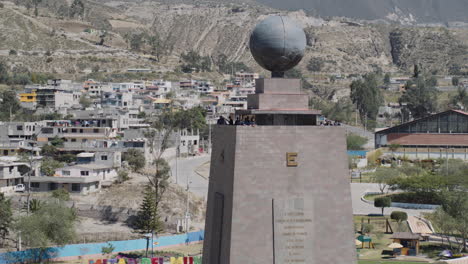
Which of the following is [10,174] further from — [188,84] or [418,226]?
[188,84]

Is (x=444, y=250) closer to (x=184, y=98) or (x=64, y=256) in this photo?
(x=64, y=256)

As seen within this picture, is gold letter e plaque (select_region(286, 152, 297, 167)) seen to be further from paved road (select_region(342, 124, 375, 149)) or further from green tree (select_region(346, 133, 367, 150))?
paved road (select_region(342, 124, 375, 149))

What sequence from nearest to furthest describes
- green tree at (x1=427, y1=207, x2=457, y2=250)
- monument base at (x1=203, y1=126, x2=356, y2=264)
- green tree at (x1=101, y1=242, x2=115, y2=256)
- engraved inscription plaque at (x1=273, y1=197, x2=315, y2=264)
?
monument base at (x1=203, y1=126, x2=356, y2=264) → engraved inscription plaque at (x1=273, y1=197, x2=315, y2=264) → green tree at (x1=101, y1=242, x2=115, y2=256) → green tree at (x1=427, y1=207, x2=457, y2=250)

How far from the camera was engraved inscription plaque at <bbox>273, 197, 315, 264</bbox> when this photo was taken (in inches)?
919

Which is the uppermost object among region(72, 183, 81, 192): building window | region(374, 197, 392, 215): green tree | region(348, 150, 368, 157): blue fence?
region(348, 150, 368, 157): blue fence

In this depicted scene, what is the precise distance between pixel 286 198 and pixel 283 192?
0.19 meters

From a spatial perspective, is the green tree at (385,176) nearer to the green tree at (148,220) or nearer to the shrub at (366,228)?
the shrub at (366,228)

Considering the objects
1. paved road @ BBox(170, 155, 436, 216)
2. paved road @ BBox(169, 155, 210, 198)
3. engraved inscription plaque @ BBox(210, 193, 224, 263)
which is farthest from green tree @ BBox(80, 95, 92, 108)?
engraved inscription plaque @ BBox(210, 193, 224, 263)

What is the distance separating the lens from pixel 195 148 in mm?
115812

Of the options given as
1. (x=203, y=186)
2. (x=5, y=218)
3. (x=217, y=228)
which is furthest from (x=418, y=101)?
(x=217, y=228)

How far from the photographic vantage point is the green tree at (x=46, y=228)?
4838 cm

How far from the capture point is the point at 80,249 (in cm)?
5016

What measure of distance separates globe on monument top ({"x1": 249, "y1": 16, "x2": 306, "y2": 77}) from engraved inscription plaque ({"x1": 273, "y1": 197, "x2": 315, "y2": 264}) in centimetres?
435

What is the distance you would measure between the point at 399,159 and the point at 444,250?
1944 inches
